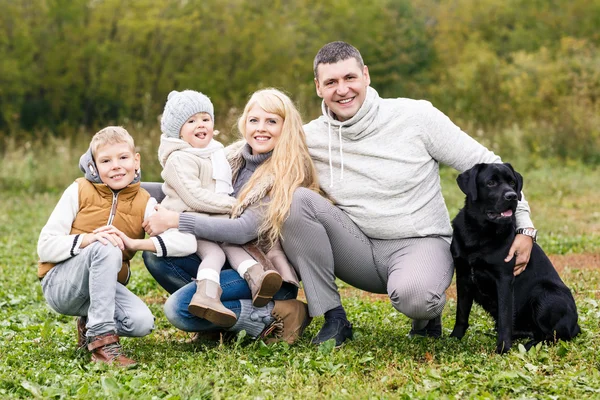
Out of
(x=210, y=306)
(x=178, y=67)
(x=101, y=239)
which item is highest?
(x=178, y=67)

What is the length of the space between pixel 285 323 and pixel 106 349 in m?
1.05

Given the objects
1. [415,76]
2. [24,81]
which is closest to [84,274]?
[24,81]

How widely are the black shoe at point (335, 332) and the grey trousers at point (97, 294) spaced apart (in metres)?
0.98

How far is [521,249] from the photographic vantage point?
4418mm

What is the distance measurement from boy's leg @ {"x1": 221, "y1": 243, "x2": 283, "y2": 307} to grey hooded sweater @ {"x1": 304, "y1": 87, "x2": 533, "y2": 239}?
2.20 ft

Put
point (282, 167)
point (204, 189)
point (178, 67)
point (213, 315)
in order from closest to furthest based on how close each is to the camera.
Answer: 1. point (213, 315)
2. point (282, 167)
3. point (204, 189)
4. point (178, 67)

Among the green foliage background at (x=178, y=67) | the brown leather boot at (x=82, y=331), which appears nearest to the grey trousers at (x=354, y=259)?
the brown leather boot at (x=82, y=331)

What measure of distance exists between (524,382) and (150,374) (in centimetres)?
181

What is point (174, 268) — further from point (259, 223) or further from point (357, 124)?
point (357, 124)

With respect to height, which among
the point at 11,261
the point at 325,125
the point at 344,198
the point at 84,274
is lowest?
the point at 11,261

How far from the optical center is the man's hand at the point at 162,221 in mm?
4488

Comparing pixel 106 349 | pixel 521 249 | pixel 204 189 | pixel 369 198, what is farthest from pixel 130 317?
pixel 521 249

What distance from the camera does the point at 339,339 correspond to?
455 cm

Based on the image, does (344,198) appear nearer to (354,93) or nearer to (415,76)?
(354,93)
